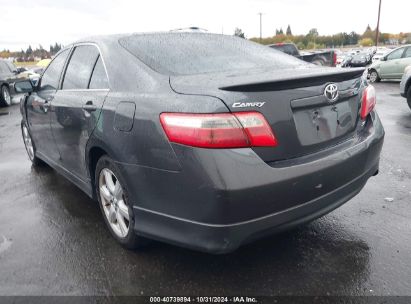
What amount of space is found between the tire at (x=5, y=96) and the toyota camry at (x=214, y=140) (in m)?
11.9

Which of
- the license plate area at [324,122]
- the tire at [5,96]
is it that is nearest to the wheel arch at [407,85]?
the license plate area at [324,122]

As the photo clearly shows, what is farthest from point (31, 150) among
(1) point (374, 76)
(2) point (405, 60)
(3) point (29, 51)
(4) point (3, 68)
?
(3) point (29, 51)

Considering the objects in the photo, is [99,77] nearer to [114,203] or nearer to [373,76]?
[114,203]

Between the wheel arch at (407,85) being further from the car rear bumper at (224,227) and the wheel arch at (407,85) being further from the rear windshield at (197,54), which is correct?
the car rear bumper at (224,227)

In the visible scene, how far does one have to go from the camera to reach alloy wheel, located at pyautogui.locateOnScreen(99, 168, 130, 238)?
2732 millimetres

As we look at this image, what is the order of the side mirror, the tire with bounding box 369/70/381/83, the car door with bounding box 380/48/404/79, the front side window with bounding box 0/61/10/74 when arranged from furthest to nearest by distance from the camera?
the tire with bounding box 369/70/381/83, the car door with bounding box 380/48/404/79, the front side window with bounding box 0/61/10/74, the side mirror

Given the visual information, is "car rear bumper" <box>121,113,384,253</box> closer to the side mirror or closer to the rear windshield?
the rear windshield

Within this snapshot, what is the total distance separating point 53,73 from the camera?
403cm

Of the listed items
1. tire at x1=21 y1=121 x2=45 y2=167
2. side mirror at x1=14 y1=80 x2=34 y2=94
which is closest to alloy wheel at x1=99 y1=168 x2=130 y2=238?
side mirror at x1=14 y1=80 x2=34 y2=94

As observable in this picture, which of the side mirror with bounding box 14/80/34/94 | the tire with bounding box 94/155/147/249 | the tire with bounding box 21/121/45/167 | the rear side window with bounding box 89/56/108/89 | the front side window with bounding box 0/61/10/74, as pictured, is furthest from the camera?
the front side window with bounding box 0/61/10/74

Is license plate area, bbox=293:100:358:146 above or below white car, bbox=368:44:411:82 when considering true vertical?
above

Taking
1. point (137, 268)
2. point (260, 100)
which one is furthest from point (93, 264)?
point (260, 100)

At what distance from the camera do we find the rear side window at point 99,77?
9.37 feet

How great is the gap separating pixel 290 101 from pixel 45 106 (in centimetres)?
267
